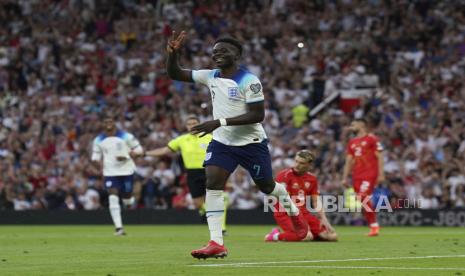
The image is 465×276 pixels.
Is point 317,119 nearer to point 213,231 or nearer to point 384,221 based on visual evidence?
point 384,221

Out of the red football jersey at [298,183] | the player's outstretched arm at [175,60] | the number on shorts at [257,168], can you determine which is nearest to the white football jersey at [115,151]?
the red football jersey at [298,183]

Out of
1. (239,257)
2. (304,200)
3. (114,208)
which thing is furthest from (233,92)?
(114,208)

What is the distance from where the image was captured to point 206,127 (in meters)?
12.9

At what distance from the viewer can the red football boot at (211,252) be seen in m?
13.2

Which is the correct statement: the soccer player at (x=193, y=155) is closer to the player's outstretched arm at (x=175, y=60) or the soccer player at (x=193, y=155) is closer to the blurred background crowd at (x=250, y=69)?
the blurred background crowd at (x=250, y=69)

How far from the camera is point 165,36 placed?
126ft

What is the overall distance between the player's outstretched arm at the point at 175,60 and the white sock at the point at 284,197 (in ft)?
6.16

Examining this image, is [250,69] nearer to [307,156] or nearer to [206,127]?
[307,156]

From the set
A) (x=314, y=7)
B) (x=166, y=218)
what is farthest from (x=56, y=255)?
(x=314, y=7)

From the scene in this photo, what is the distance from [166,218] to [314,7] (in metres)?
10.4

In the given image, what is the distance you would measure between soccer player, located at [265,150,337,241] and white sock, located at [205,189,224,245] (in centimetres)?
572

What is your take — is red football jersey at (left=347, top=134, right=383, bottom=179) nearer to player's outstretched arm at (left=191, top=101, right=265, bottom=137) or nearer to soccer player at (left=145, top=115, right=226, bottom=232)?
soccer player at (left=145, top=115, right=226, bottom=232)

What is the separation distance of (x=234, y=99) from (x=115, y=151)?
10.9m

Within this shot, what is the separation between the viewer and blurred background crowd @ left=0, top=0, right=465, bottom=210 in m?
32.3
